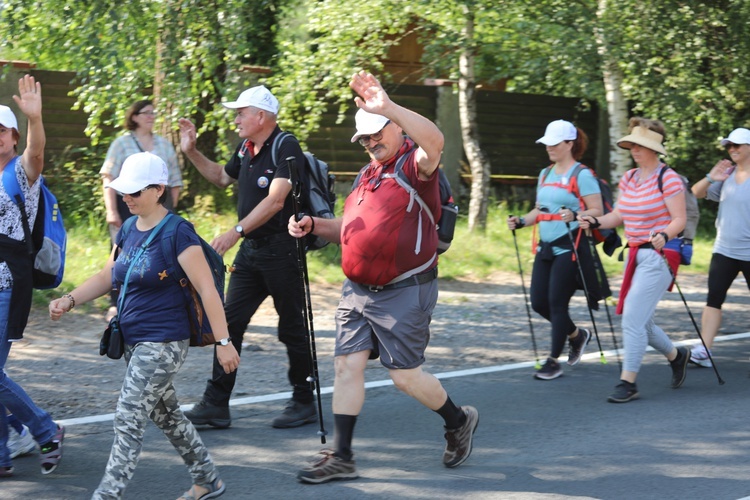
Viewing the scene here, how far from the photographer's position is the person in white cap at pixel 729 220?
7.63 m

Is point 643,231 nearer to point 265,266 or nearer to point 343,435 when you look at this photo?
point 265,266

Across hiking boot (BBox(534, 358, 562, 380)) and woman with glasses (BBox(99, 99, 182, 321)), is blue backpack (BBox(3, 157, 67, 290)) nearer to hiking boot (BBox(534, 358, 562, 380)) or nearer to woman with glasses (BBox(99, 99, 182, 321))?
woman with glasses (BBox(99, 99, 182, 321))

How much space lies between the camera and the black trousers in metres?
6.11

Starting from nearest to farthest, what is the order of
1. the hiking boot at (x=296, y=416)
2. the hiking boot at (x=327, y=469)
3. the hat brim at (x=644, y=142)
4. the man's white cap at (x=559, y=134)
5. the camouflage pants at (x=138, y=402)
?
the camouflage pants at (x=138, y=402)
the hiking boot at (x=327, y=469)
the hiking boot at (x=296, y=416)
the hat brim at (x=644, y=142)
the man's white cap at (x=559, y=134)

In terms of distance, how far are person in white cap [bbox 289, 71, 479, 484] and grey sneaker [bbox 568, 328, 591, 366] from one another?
264 centimetres

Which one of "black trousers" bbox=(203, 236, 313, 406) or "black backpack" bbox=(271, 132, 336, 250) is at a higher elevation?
"black backpack" bbox=(271, 132, 336, 250)

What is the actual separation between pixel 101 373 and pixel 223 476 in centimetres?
247

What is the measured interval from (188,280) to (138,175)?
521mm

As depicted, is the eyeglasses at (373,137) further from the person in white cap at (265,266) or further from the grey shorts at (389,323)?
the person in white cap at (265,266)

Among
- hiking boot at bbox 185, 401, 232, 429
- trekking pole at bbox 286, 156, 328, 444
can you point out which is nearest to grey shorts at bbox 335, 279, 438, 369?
trekking pole at bbox 286, 156, 328, 444

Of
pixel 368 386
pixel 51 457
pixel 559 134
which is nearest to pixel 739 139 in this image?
pixel 559 134

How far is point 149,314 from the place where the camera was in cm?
461

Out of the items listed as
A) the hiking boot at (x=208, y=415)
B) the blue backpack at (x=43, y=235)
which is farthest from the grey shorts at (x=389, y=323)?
the blue backpack at (x=43, y=235)

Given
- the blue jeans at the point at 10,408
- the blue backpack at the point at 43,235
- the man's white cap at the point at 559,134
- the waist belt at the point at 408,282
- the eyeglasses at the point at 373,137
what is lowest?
the blue jeans at the point at 10,408
